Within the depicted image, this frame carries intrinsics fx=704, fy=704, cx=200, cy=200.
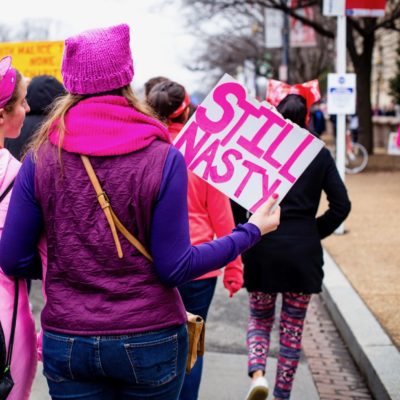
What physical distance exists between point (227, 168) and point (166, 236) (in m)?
0.54

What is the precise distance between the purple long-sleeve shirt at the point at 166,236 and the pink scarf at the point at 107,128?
0.10 m

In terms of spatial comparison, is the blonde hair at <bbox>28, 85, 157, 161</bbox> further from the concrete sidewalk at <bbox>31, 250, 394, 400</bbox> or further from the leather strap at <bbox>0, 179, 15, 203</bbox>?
the concrete sidewalk at <bbox>31, 250, 394, 400</bbox>

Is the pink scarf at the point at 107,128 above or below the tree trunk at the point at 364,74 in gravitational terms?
above

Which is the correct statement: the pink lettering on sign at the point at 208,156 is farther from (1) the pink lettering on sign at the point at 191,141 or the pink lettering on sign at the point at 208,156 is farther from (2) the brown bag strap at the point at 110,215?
(2) the brown bag strap at the point at 110,215

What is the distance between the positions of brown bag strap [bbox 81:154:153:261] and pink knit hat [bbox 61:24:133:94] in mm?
229

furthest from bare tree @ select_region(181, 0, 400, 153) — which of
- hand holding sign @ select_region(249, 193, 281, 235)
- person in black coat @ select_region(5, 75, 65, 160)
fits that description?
hand holding sign @ select_region(249, 193, 281, 235)

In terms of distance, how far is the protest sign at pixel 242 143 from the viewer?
247cm

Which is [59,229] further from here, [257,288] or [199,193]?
[257,288]

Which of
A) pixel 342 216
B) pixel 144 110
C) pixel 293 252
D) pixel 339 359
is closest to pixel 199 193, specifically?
pixel 293 252

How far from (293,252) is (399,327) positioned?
79.9 inches

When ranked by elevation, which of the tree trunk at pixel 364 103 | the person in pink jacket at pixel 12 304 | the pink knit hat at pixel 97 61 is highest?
the pink knit hat at pixel 97 61

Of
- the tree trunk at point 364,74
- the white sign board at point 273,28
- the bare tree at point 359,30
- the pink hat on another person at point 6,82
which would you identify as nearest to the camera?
the pink hat on another person at point 6,82

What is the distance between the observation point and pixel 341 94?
32.6ft

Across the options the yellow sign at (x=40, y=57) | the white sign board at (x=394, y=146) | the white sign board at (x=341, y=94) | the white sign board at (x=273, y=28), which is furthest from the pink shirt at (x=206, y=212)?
the white sign board at (x=273, y=28)
